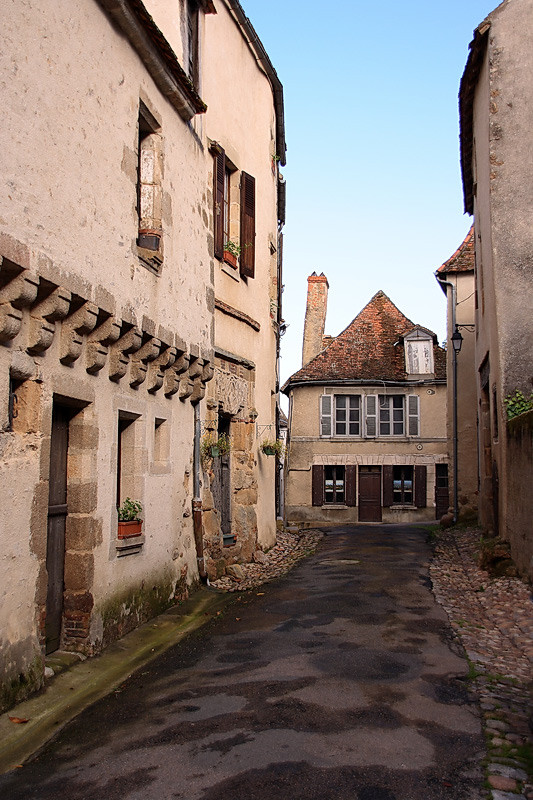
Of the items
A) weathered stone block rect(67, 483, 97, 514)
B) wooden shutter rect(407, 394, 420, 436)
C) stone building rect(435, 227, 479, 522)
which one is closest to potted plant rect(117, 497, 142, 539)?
weathered stone block rect(67, 483, 97, 514)

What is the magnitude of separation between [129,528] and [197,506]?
7.70 ft

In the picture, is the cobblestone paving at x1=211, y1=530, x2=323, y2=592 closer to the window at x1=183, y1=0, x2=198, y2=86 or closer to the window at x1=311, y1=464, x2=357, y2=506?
the window at x1=183, y1=0, x2=198, y2=86

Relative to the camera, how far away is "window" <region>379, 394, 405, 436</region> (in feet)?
85.9

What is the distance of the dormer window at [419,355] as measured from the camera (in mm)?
25938

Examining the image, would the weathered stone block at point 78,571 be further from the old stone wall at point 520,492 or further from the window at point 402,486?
the window at point 402,486

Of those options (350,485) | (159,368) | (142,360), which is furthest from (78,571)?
(350,485)

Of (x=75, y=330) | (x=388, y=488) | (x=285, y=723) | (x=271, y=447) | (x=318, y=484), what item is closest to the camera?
(x=285, y=723)

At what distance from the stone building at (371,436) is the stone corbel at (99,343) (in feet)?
65.0

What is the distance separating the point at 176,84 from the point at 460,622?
618cm

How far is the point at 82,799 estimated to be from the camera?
3611 mm

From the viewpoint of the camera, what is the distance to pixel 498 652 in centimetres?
636

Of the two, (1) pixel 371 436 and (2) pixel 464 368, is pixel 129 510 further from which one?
(1) pixel 371 436

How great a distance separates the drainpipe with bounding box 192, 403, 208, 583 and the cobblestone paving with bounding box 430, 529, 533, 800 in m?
2.81

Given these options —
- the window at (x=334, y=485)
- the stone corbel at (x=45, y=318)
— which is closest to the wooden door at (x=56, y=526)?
the stone corbel at (x=45, y=318)
